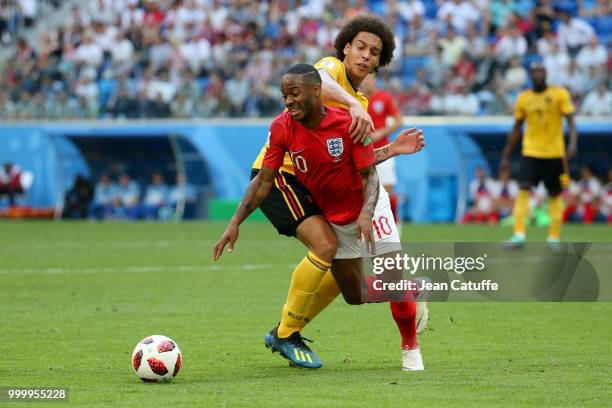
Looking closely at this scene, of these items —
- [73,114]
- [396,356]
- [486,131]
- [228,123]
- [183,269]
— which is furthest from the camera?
[73,114]

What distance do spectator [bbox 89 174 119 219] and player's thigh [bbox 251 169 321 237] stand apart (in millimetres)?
22856

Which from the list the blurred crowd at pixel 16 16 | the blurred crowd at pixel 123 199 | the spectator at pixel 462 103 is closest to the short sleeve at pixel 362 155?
the spectator at pixel 462 103

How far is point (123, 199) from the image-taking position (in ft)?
98.4

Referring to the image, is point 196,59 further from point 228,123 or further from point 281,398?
point 281,398

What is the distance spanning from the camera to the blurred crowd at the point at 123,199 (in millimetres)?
29547

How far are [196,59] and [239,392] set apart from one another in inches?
924

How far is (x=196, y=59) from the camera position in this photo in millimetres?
29016

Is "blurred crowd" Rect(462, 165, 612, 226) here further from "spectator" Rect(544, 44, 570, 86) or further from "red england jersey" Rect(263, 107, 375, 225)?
"red england jersey" Rect(263, 107, 375, 225)

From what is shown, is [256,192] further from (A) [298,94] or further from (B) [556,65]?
(B) [556,65]

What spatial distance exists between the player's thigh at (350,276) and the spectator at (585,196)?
18.3 m

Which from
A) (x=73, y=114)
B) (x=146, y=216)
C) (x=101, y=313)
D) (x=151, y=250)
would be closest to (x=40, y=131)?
(x=73, y=114)

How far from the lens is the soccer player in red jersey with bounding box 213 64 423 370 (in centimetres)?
674

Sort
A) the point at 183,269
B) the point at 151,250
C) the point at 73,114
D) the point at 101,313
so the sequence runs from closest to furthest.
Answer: the point at 101,313 → the point at 183,269 → the point at 151,250 → the point at 73,114

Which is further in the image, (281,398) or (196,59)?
(196,59)
